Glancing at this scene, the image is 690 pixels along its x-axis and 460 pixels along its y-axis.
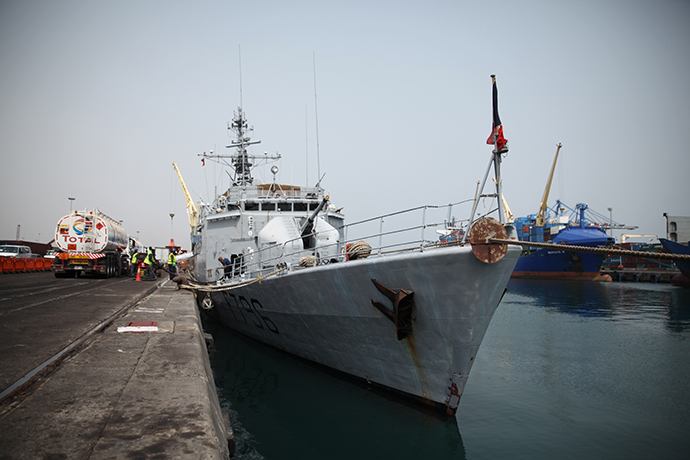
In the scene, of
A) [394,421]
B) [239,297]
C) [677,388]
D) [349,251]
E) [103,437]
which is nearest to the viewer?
[103,437]

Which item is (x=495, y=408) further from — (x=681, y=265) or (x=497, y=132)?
(x=681, y=265)

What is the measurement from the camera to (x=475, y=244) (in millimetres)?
5656

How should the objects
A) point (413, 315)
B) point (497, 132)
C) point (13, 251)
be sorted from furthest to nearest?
point (13, 251) < point (413, 315) < point (497, 132)

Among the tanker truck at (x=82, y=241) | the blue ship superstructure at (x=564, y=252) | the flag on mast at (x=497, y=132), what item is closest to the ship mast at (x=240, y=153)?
the tanker truck at (x=82, y=241)

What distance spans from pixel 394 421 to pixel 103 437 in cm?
499

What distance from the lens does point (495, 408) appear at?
300 inches

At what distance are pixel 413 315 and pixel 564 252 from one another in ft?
155

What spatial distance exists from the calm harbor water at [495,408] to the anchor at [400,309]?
5.22ft

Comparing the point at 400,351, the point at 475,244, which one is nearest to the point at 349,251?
the point at 400,351

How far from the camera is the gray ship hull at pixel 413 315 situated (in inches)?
237

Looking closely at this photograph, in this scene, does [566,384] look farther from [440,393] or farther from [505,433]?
[440,393]

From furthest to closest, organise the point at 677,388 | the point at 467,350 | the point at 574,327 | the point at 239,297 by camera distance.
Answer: the point at 574,327 < the point at 239,297 < the point at 677,388 < the point at 467,350

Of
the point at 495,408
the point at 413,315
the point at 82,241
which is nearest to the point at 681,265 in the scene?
the point at 495,408

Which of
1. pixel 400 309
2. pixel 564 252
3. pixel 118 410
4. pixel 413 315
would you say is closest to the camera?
pixel 118 410
